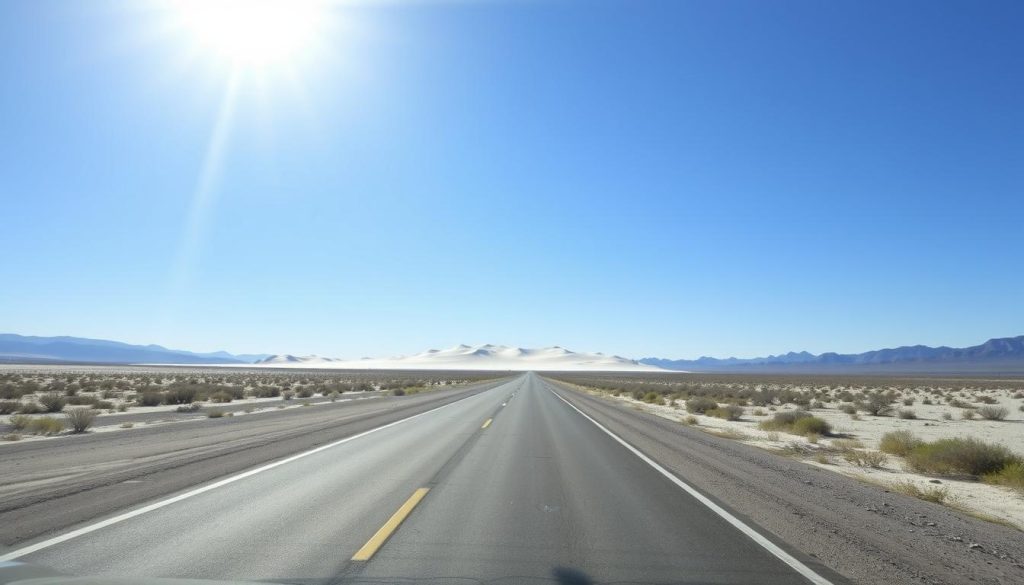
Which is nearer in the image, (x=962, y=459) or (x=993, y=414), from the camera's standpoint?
(x=962, y=459)

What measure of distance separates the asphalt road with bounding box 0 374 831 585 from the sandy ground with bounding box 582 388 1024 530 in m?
4.71

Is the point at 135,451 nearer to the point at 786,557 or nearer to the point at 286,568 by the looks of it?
the point at 286,568

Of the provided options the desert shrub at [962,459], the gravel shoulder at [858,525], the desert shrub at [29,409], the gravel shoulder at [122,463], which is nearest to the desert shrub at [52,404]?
the desert shrub at [29,409]

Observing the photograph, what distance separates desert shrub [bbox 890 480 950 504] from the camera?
10.2 m

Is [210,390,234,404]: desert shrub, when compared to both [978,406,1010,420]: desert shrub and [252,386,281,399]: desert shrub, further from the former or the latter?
[978,406,1010,420]: desert shrub

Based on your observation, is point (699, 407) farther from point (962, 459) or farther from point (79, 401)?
point (79, 401)

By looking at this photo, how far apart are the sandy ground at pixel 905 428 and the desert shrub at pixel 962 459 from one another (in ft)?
1.43

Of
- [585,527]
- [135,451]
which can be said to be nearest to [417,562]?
[585,527]

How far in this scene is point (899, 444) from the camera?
1638 centimetres

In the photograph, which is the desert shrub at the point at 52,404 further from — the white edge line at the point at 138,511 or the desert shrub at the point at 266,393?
the white edge line at the point at 138,511

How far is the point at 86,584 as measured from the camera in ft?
14.1

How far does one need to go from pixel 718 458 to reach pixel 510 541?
8.58 m

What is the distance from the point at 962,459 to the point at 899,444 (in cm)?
338

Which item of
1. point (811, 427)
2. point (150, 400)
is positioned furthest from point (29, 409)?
point (811, 427)
